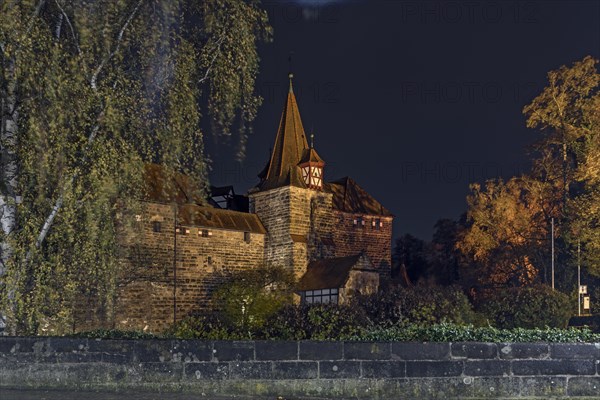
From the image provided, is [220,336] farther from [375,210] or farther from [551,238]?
[375,210]

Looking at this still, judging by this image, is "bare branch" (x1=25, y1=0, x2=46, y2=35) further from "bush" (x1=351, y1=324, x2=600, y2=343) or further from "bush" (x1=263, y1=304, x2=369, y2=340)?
"bush" (x1=351, y1=324, x2=600, y2=343)

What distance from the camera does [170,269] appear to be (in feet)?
159

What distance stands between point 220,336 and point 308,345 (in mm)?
3097

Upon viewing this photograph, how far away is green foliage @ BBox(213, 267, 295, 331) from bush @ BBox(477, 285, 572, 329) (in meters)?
12.0

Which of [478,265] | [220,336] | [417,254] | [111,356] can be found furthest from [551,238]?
[111,356]

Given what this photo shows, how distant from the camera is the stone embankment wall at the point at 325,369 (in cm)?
1043

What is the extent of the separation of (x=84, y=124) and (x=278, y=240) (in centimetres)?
4250

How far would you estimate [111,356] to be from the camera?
10562mm

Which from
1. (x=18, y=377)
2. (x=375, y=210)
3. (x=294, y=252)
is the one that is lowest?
(x=18, y=377)

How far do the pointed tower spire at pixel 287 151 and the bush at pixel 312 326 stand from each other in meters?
40.7

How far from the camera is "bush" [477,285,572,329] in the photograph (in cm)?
3775

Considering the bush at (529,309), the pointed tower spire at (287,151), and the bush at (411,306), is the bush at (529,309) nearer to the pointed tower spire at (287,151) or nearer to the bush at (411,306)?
the bush at (411,306)

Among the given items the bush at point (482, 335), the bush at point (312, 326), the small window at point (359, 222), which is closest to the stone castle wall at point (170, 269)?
the small window at point (359, 222)

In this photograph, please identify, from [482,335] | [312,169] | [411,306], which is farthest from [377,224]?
[482,335]
